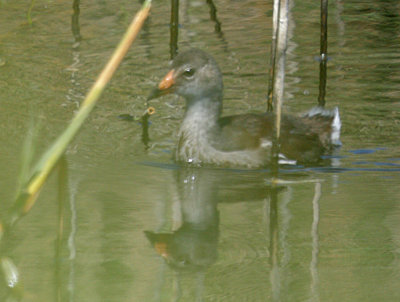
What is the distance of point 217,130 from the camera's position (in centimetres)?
712

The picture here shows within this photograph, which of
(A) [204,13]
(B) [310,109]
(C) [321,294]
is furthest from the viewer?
(A) [204,13]

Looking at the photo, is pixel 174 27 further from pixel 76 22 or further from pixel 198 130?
pixel 198 130

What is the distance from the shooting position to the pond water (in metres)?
4.56

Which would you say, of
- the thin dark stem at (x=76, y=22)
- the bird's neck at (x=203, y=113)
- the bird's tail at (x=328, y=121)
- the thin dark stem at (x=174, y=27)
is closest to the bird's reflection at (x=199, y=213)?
the bird's neck at (x=203, y=113)

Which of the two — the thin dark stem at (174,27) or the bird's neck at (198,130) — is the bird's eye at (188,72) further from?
the thin dark stem at (174,27)

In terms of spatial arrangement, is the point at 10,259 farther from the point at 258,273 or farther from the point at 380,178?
the point at 380,178

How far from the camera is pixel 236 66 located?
9.77m

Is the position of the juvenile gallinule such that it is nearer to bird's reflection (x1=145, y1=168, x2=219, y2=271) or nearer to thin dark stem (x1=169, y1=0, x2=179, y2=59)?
bird's reflection (x1=145, y1=168, x2=219, y2=271)

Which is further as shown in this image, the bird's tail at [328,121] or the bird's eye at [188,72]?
the bird's tail at [328,121]

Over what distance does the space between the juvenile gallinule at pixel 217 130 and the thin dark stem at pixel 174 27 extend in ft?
8.53

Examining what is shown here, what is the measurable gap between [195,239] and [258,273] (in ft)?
2.19

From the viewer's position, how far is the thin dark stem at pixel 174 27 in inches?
387

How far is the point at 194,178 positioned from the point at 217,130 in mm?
555

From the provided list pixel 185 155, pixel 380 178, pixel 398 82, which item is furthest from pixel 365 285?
pixel 398 82
